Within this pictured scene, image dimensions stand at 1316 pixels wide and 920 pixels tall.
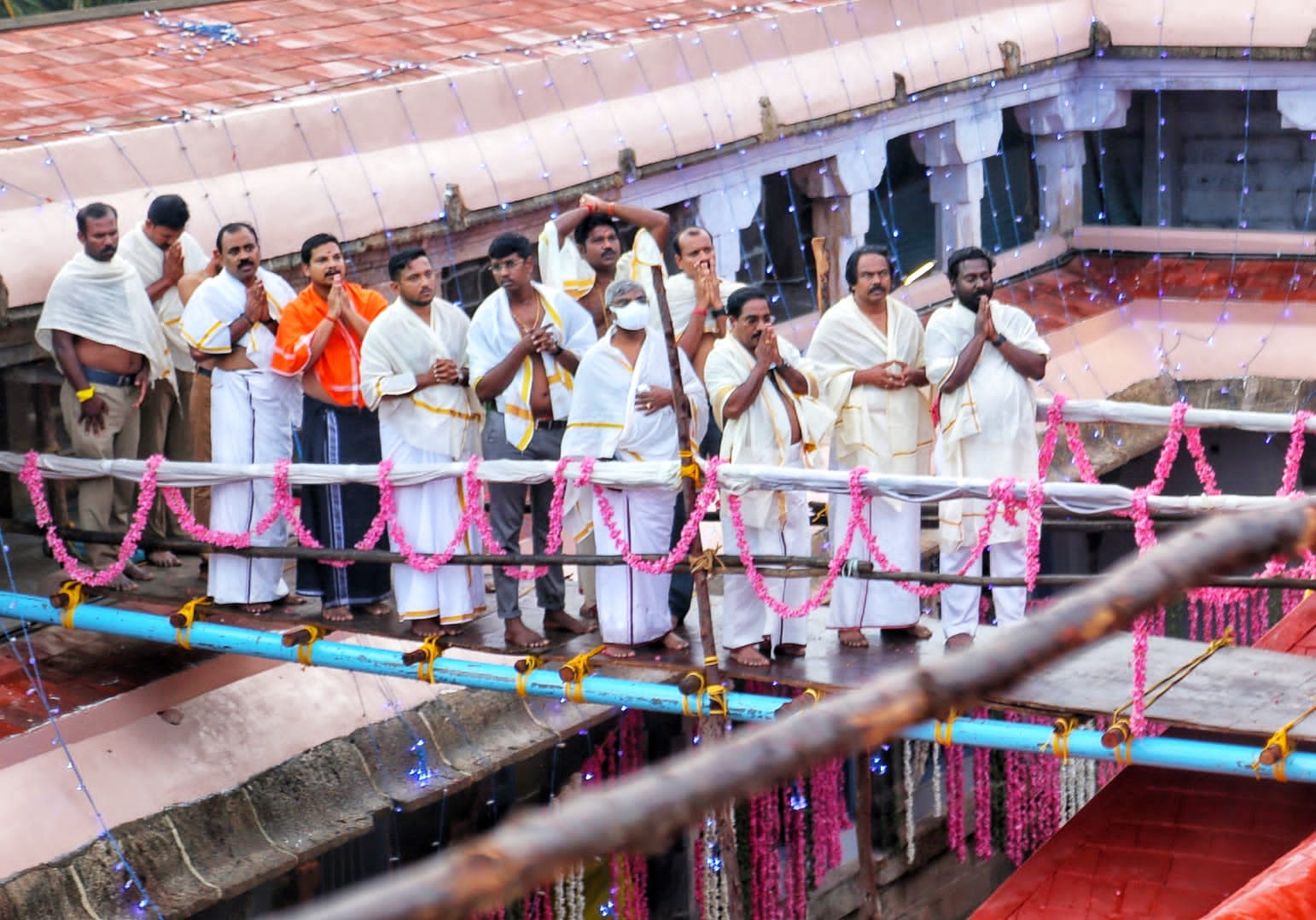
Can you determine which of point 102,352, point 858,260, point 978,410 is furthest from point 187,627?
point 978,410

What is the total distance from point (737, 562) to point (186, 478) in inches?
85.1

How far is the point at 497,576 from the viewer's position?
24.1ft

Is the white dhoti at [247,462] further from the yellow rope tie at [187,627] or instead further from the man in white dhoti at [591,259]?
the man in white dhoti at [591,259]

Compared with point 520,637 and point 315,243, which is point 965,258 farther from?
point 315,243

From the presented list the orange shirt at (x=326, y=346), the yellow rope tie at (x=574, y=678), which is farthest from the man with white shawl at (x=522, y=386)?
the orange shirt at (x=326, y=346)

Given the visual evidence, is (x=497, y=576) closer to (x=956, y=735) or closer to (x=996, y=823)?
(x=956, y=735)

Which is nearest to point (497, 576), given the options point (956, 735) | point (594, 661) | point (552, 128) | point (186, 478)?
point (594, 661)

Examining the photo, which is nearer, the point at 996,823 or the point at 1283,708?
the point at 1283,708

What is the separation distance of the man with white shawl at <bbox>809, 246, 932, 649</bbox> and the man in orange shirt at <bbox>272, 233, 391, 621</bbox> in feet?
5.55

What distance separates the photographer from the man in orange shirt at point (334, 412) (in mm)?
7465

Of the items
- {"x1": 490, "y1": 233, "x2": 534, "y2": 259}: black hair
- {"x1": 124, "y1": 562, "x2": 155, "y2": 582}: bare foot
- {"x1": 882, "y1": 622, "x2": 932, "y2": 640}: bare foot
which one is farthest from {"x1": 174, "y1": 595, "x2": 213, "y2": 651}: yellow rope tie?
{"x1": 882, "y1": 622, "x2": 932, "y2": 640}: bare foot

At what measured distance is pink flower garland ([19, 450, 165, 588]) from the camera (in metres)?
7.66

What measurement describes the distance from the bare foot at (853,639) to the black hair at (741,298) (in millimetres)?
1213

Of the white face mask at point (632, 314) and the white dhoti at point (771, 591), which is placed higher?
the white face mask at point (632, 314)
